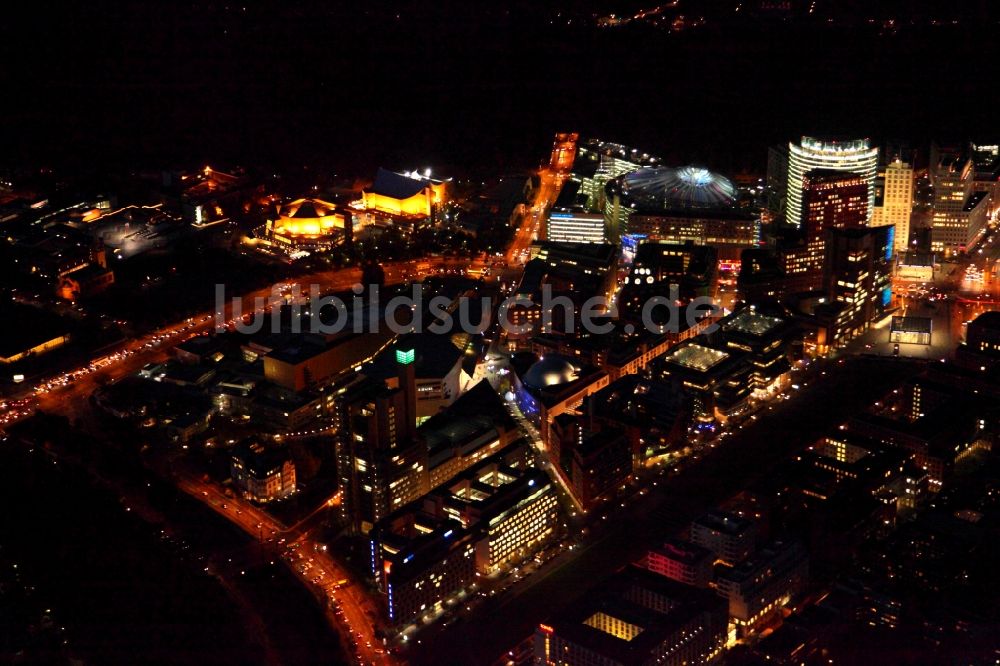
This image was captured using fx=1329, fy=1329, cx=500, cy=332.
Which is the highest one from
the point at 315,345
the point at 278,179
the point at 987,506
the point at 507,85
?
the point at 507,85

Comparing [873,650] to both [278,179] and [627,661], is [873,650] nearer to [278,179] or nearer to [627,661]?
[627,661]

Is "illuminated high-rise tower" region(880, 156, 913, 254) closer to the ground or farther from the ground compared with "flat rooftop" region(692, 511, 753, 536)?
farther from the ground

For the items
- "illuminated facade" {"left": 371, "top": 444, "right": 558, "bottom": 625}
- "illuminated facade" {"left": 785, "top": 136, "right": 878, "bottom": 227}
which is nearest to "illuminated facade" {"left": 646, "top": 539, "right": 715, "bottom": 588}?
"illuminated facade" {"left": 371, "top": 444, "right": 558, "bottom": 625}

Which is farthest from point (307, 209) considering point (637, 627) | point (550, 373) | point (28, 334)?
point (637, 627)

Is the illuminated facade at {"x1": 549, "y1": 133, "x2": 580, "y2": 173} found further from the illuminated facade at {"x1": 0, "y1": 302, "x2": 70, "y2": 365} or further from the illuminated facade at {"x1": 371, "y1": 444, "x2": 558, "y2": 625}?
the illuminated facade at {"x1": 371, "y1": 444, "x2": 558, "y2": 625}

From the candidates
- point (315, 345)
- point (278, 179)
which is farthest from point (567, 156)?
point (315, 345)

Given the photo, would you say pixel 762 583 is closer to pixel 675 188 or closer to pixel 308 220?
pixel 675 188
